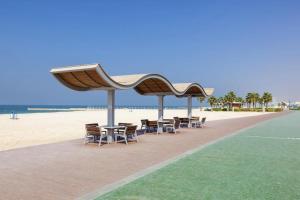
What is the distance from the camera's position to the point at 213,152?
10312 millimetres

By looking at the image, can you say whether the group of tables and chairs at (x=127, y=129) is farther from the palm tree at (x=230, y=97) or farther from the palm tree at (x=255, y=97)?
the palm tree at (x=255, y=97)

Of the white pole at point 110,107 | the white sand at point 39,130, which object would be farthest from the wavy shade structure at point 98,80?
the white sand at point 39,130

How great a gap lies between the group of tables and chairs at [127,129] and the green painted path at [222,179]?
12.5 feet

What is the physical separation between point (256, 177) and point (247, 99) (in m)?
108

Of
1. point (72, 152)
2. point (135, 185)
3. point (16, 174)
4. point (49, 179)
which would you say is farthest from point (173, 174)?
point (72, 152)

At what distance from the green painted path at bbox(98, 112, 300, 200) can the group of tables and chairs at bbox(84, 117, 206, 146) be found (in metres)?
3.81

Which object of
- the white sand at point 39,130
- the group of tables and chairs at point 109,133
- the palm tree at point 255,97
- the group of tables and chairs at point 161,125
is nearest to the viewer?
the group of tables and chairs at point 109,133

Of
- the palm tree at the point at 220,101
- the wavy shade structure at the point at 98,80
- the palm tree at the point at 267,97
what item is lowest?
the wavy shade structure at the point at 98,80

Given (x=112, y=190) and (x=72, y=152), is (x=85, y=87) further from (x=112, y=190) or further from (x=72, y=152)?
(x=112, y=190)

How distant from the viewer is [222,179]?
6.61 meters

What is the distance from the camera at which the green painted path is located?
5.50m

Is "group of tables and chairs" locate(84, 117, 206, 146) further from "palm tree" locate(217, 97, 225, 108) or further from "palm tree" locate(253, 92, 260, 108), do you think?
"palm tree" locate(253, 92, 260, 108)

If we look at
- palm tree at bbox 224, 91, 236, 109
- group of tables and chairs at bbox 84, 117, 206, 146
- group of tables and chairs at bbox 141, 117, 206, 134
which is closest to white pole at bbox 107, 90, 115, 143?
group of tables and chairs at bbox 84, 117, 206, 146

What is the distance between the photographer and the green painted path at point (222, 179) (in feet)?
18.0
